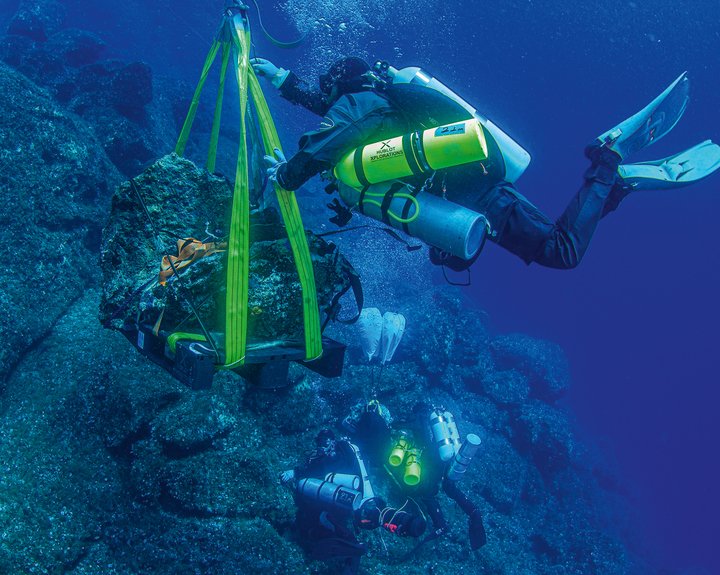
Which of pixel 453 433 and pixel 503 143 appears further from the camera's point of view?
pixel 453 433

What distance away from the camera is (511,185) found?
3855 millimetres

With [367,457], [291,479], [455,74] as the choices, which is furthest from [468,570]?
[455,74]

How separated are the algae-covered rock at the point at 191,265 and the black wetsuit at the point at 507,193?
84 centimetres

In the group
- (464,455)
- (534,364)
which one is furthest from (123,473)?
(534,364)

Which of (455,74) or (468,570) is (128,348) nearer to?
(468,570)

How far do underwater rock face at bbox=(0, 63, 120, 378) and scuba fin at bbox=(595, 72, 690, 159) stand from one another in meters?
6.85

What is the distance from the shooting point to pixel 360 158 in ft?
10.9

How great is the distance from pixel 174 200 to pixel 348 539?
4.83 meters

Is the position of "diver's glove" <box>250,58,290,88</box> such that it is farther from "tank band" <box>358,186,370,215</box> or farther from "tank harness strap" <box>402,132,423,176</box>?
"tank harness strap" <box>402,132,423,176</box>

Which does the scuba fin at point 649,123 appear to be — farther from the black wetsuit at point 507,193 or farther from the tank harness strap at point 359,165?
the tank harness strap at point 359,165

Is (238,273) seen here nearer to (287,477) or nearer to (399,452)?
(287,477)

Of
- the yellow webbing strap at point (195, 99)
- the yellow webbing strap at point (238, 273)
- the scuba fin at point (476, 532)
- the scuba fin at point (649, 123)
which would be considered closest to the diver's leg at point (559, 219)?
the scuba fin at point (649, 123)

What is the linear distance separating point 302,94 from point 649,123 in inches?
142

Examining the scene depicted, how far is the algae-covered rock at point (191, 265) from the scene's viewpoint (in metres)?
2.94
